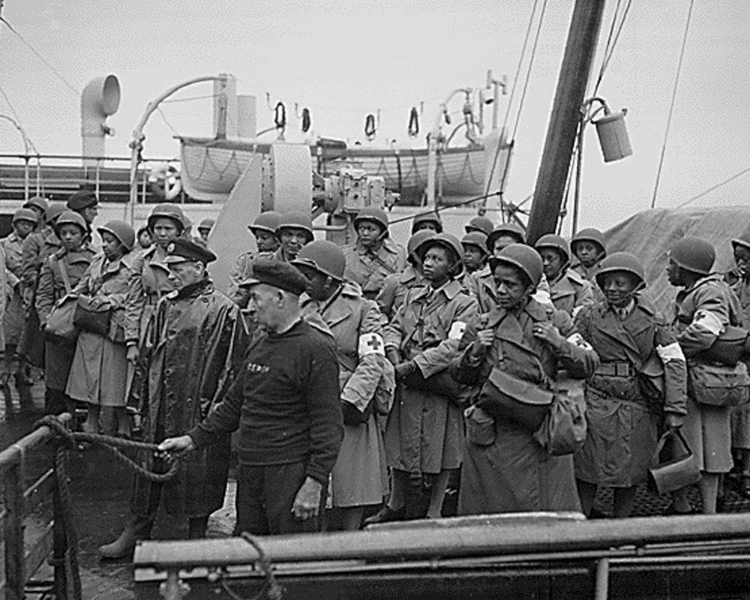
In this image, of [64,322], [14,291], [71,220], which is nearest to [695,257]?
[64,322]

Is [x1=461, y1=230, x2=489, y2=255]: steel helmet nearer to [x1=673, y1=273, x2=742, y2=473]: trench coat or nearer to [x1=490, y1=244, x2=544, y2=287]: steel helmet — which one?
[x1=673, y1=273, x2=742, y2=473]: trench coat

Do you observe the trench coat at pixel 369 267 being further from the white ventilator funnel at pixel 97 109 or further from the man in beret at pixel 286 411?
the white ventilator funnel at pixel 97 109

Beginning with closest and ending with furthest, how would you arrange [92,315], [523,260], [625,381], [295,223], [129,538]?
1. [523,260]
2. [129,538]
3. [625,381]
4. [295,223]
5. [92,315]

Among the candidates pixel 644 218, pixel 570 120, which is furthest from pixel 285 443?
pixel 644 218

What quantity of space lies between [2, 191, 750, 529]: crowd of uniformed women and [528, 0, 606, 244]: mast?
76 cm

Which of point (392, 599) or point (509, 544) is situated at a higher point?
point (509, 544)

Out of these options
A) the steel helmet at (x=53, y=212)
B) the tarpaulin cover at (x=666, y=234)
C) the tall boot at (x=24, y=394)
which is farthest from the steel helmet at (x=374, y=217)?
the tall boot at (x=24, y=394)

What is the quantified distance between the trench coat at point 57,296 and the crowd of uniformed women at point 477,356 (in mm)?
19

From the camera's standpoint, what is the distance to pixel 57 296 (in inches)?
305

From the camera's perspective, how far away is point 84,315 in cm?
688

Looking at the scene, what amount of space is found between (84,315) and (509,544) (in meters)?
5.04

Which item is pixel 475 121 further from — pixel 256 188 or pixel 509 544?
pixel 509 544

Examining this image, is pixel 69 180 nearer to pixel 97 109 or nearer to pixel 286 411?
pixel 97 109

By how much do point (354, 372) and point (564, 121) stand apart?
4.34 metres
